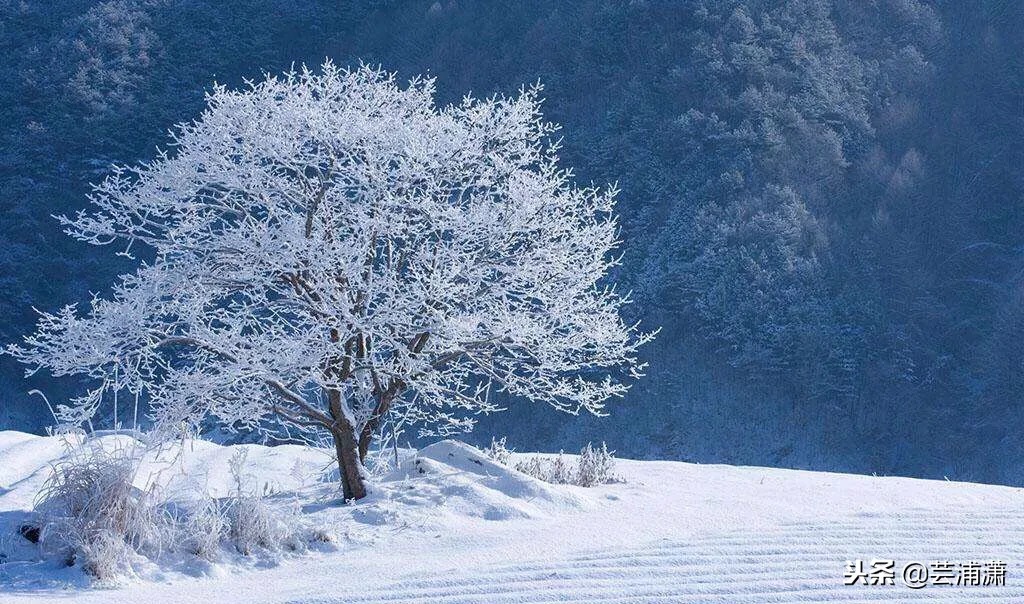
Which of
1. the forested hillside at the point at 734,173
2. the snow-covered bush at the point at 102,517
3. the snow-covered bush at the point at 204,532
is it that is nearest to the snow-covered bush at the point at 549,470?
the snow-covered bush at the point at 204,532

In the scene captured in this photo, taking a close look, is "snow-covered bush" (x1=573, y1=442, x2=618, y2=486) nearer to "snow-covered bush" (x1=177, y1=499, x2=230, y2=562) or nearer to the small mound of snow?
the small mound of snow

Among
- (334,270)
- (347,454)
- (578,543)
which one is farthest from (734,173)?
(578,543)

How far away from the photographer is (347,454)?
7.72 meters

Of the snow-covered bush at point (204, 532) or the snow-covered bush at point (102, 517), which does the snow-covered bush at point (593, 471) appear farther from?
the snow-covered bush at point (102, 517)

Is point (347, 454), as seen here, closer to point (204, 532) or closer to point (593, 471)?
point (204, 532)

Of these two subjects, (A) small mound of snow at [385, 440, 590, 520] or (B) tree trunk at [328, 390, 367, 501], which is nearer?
(A) small mound of snow at [385, 440, 590, 520]

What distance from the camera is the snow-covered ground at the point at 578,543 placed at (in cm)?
534

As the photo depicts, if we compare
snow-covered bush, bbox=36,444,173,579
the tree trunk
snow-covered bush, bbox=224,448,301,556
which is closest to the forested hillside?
the tree trunk

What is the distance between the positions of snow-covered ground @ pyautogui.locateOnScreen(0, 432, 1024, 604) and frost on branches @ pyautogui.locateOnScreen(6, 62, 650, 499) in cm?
72

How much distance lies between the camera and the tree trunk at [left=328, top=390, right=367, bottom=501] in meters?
7.66

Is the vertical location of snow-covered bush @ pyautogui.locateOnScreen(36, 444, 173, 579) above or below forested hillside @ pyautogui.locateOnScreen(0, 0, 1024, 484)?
below

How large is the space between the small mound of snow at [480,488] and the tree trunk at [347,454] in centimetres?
36

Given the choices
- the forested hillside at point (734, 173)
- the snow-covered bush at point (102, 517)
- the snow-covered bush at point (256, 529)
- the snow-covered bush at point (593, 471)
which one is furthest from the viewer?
the forested hillside at point (734, 173)

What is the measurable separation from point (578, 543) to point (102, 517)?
2712 millimetres
